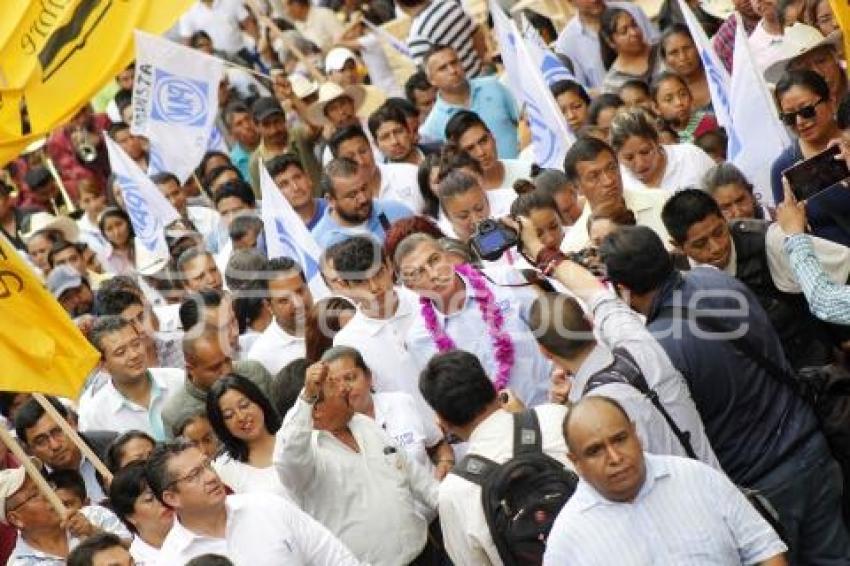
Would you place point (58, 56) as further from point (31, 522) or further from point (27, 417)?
point (31, 522)

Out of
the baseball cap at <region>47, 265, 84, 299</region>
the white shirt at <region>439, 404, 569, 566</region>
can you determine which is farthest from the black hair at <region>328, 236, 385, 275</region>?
the baseball cap at <region>47, 265, 84, 299</region>

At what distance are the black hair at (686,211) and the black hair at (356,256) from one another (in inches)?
70.8

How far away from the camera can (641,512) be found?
6.35 m

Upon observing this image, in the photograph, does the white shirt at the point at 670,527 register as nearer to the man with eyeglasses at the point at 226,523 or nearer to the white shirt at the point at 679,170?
the man with eyeglasses at the point at 226,523

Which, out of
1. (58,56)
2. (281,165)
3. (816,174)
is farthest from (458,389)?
(281,165)

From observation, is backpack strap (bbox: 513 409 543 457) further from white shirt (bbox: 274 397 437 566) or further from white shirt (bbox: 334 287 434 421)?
white shirt (bbox: 334 287 434 421)

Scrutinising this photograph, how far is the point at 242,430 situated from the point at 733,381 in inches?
90.8

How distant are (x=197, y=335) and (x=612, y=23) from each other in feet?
15.6

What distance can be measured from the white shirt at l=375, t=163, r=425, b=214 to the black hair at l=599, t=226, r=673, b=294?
492 cm

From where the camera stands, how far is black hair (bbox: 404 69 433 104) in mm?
14844

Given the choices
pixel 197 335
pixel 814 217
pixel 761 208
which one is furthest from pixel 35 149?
pixel 814 217

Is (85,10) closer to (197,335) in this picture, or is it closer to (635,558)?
(197,335)

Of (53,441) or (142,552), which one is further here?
(53,441)

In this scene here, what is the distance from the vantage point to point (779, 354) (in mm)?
7484
